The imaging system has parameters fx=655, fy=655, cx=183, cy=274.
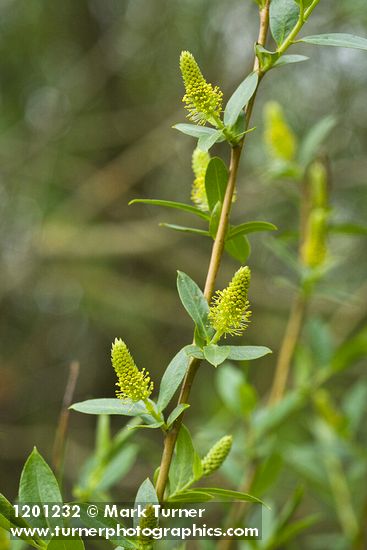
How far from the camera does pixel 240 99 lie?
0.54 meters

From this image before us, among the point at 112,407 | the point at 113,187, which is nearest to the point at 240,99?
the point at 112,407

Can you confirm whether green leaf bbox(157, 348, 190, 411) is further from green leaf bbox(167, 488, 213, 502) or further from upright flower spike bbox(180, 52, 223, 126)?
upright flower spike bbox(180, 52, 223, 126)

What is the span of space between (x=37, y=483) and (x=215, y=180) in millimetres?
297

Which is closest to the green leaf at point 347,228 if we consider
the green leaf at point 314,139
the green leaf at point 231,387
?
the green leaf at point 314,139

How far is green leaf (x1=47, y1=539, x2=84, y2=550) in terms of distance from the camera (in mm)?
481

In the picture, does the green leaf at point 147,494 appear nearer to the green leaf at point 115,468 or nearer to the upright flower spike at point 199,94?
the upright flower spike at point 199,94

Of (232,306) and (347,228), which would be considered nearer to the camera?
(232,306)

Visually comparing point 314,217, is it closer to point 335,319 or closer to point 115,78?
point 335,319

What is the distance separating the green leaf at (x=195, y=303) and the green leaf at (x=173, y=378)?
0.03 m

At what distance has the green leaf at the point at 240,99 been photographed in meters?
0.53

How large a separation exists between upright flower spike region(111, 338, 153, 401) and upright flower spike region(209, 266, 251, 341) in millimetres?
72

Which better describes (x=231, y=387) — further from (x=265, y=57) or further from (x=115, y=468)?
(x=265, y=57)

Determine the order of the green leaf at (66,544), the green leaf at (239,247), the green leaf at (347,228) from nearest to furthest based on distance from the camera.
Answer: the green leaf at (66,544) < the green leaf at (239,247) < the green leaf at (347,228)

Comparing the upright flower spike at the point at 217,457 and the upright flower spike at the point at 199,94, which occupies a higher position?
the upright flower spike at the point at 199,94
